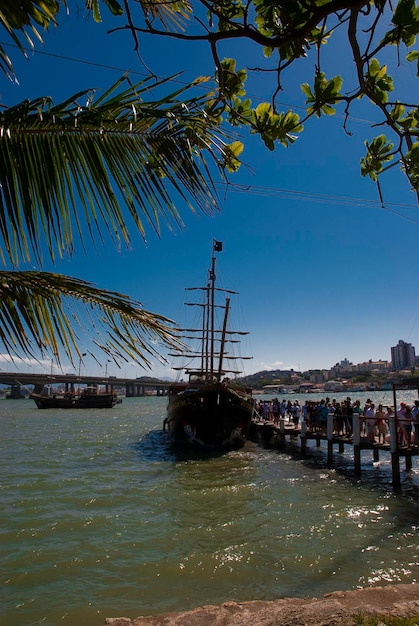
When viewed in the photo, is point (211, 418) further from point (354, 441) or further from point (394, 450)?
point (394, 450)

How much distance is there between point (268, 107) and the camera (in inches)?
126

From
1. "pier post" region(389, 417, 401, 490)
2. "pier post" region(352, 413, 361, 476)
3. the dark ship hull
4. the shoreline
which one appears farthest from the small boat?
the shoreline

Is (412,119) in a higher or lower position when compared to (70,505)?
higher

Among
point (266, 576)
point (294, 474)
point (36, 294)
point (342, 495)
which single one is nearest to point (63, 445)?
point (294, 474)

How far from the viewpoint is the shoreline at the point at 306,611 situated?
4594mm

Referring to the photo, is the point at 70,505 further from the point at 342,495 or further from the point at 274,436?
the point at 274,436

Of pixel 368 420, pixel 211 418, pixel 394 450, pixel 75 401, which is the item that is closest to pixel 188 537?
pixel 394 450

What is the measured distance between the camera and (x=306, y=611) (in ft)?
16.0

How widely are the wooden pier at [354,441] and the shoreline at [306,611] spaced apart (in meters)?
9.73

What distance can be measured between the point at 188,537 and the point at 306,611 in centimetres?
529

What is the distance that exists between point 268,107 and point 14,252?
2.04m

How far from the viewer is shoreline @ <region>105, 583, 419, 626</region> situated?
459 cm

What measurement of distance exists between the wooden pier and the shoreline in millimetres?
9733

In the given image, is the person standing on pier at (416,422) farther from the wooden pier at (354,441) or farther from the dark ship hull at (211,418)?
the dark ship hull at (211,418)
